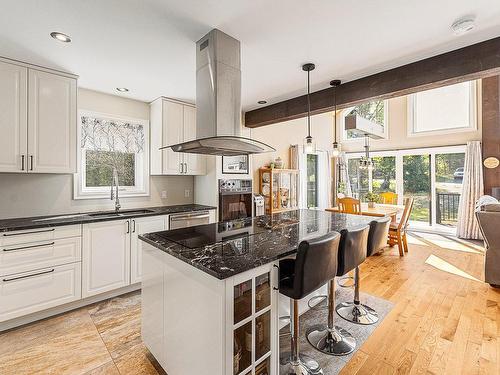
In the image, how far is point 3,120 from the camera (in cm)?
240

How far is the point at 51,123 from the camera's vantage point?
2.68m

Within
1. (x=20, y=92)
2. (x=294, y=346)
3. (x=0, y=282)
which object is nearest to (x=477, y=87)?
(x=294, y=346)

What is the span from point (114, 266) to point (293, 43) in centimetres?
301

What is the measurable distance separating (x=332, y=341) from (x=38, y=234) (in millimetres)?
2834

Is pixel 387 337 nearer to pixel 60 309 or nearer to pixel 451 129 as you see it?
pixel 60 309

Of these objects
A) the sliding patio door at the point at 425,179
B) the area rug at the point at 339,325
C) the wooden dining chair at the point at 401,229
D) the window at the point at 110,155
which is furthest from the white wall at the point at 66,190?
the sliding patio door at the point at 425,179

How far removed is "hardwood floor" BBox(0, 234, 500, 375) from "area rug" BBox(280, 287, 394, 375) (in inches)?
2.5

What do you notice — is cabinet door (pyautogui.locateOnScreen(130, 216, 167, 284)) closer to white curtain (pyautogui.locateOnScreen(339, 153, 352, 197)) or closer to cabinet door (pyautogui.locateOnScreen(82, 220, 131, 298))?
cabinet door (pyautogui.locateOnScreen(82, 220, 131, 298))

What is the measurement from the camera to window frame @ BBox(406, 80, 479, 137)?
5.54 metres

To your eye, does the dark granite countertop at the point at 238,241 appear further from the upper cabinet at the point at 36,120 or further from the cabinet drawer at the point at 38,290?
the upper cabinet at the point at 36,120

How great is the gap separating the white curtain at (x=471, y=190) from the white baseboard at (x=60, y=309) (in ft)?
21.5

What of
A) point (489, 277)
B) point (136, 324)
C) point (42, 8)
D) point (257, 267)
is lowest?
point (136, 324)

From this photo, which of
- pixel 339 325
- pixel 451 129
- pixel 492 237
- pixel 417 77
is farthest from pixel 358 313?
pixel 451 129

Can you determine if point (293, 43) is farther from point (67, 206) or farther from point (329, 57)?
point (67, 206)
